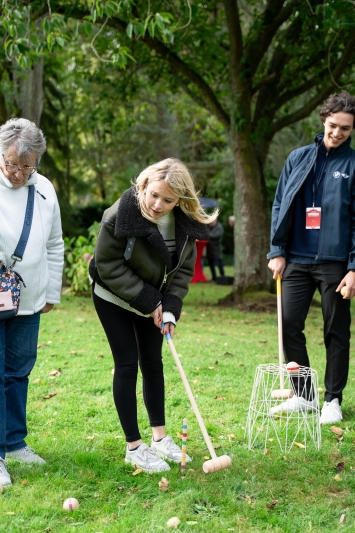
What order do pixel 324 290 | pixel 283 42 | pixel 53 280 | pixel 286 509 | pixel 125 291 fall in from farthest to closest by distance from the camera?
pixel 283 42 < pixel 324 290 < pixel 53 280 < pixel 125 291 < pixel 286 509

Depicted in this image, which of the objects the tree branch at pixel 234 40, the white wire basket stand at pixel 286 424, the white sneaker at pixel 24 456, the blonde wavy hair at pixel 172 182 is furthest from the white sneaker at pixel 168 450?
the tree branch at pixel 234 40

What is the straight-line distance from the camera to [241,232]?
10.3 meters

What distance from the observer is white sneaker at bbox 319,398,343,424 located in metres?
4.23

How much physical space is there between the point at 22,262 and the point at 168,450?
131cm

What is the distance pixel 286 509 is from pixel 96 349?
12.1 feet

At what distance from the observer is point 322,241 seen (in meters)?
4.20

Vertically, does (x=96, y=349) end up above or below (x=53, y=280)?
below

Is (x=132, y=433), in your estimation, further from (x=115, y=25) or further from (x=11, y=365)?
(x=115, y=25)

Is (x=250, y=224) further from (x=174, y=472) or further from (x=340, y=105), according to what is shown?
(x=174, y=472)

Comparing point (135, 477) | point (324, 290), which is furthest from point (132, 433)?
point (324, 290)

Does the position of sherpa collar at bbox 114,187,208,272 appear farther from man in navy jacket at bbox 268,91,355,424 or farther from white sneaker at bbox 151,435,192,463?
man in navy jacket at bbox 268,91,355,424

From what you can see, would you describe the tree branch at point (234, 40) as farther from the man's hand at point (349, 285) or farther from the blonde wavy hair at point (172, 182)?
the blonde wavy hair at point (172, 182)

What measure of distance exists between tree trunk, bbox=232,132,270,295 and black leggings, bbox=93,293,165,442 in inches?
271

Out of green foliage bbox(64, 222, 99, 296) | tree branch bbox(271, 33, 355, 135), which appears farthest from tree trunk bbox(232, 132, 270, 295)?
green foliage bbox(64, 222, 99, 296)
